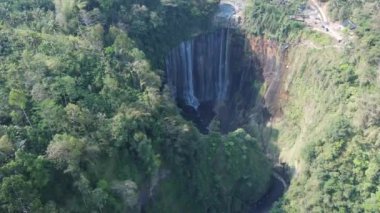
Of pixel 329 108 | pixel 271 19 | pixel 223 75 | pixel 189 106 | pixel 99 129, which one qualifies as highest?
pixel 271 19

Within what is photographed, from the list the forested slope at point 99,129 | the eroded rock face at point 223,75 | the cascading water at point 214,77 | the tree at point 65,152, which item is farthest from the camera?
the cascading water at point 214,77

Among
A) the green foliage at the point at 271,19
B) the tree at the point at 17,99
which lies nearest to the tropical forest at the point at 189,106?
the tree at the point at 17,99

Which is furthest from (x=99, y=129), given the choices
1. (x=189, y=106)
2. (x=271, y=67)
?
(x=271, y=67)

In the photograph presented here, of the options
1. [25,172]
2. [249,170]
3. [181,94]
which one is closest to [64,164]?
[25,172]

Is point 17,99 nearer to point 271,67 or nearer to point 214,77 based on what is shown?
point 214,77

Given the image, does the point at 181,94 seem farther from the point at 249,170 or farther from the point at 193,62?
the point at 249,170

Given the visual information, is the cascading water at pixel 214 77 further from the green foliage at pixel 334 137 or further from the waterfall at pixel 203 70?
the green foliage at pixel 334 137
